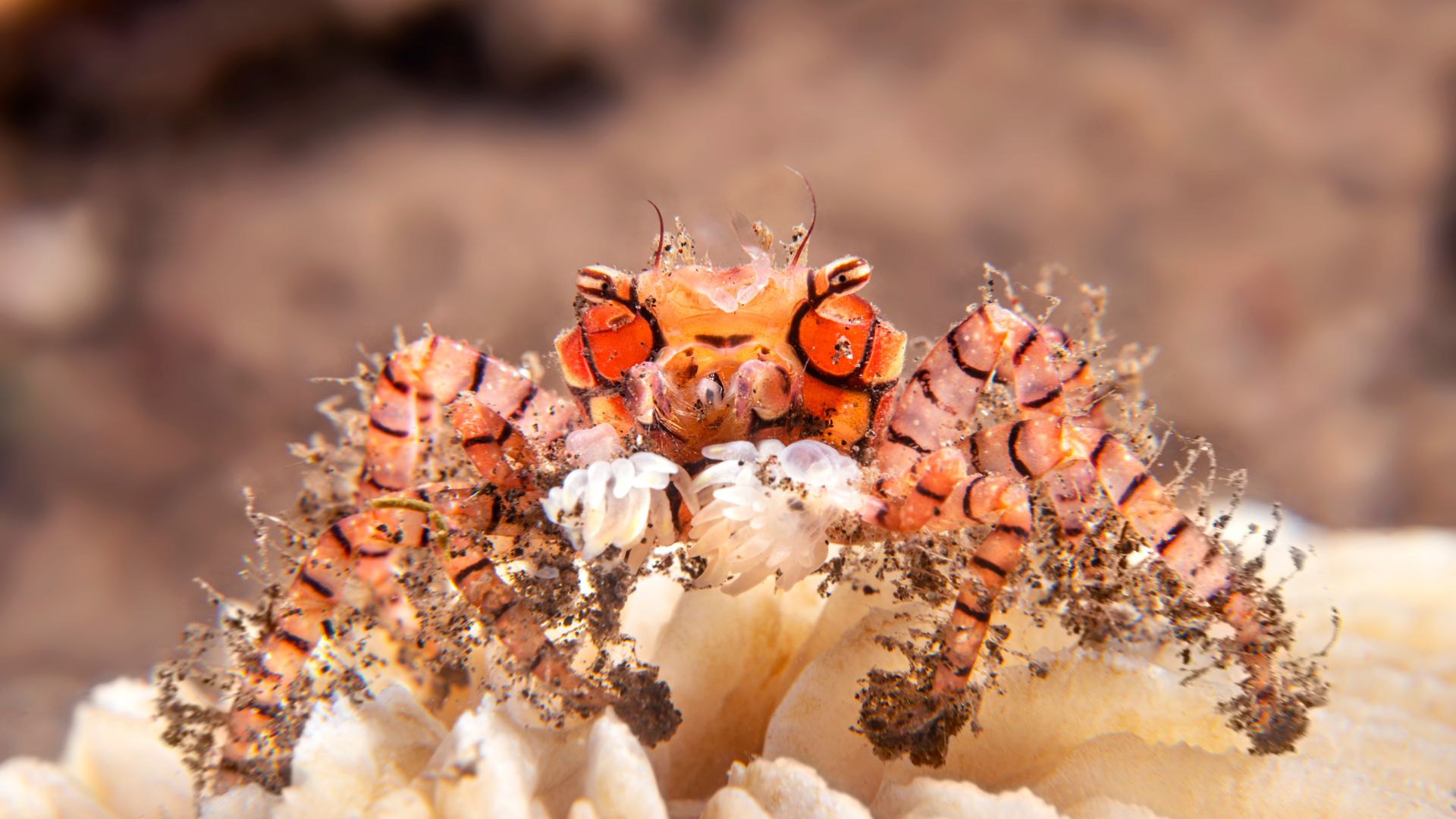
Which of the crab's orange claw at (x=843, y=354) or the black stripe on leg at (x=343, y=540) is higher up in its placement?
the crab's orange claw at (x=843, y=354)

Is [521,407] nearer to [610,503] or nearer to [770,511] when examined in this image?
[610,503]

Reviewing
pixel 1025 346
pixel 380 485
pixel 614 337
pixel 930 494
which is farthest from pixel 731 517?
pixel 380 485

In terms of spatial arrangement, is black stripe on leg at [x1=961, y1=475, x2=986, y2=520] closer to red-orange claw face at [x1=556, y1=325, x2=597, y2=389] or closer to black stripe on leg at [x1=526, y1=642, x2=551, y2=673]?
black stripe on leg at [x1=526, y1=642, x2=551, y2=673]

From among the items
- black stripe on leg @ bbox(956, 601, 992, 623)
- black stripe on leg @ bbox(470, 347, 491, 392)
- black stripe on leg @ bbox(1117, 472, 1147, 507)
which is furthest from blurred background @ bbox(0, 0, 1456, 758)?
black stripe on leg @ bbox(956, 601, 992, 623)

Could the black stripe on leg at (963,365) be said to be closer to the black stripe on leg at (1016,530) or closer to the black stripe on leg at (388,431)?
the black stripe on leg at (1016,530)

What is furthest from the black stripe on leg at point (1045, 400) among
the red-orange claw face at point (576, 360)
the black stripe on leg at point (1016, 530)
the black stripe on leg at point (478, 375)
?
the black stripe on leg at point (478, 375)

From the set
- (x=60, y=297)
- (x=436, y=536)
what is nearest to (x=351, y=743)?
(x=436, y=536)
